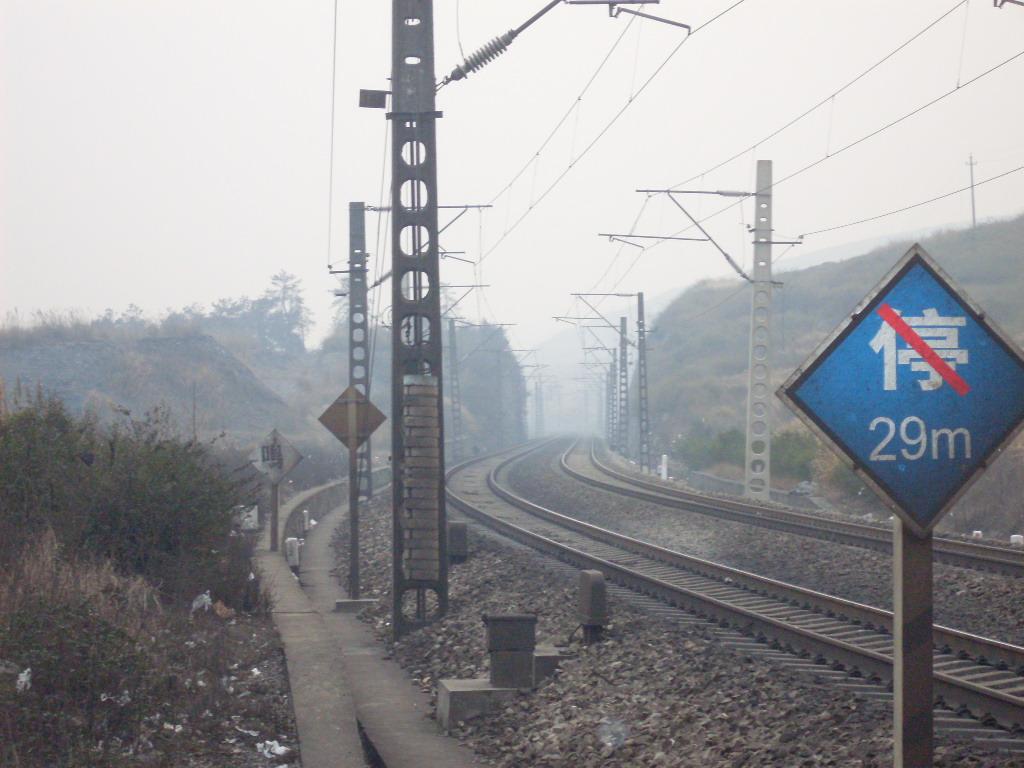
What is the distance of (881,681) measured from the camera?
967cm

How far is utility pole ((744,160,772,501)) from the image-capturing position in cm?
3011

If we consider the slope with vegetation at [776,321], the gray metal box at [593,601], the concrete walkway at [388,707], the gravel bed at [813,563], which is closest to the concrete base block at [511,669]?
the concrete walkway at [388,707]

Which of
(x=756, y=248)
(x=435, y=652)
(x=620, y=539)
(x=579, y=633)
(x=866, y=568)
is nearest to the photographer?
(x=579, y=633)

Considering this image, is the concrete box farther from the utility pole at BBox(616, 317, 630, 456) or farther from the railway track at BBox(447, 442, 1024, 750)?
the utility pole at BBox(616, 317, 630, 456)

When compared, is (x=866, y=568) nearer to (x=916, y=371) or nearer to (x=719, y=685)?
(x=719, y=685)

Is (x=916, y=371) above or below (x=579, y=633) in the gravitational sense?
above

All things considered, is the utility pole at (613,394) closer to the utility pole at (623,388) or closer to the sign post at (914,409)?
the utility pole at (623,388)

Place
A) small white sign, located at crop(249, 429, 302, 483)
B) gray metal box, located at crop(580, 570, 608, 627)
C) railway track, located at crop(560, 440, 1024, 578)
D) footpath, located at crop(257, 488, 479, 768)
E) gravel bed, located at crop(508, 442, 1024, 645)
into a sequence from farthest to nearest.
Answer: small white sign, located at crop(249, 429, 302, 483), railway track, located at crop(560, 440, 1024, 578), gravel bed, located at crop(508, 442, 1024, 645), gray metal box, located at crop(580, 570, 608, 627), footpath, located at crop(257, 488, 479, 768)

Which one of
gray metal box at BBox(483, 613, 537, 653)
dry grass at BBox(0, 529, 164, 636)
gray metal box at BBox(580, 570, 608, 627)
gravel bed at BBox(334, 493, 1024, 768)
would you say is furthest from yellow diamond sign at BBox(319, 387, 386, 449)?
gray metal box at BBox(483, 613, 537, 653)

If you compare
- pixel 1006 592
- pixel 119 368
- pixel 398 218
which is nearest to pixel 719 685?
pixel 1006 592

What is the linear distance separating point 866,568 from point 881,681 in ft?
26.5

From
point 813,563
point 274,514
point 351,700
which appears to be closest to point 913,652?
point 351,700

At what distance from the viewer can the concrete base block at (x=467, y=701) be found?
10.6m

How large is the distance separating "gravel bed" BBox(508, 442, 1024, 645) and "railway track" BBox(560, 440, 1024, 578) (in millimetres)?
310
